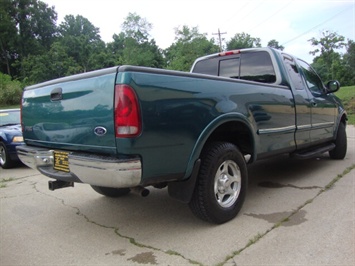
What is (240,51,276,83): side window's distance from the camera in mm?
4586

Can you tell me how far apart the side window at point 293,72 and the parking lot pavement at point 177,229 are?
1.43 meters

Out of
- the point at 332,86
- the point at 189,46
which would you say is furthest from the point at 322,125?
the point at 189,46

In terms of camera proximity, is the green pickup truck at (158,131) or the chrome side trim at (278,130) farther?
the chrome side trim at (278,130)

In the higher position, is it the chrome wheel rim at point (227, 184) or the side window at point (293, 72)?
the side window at point (293, 72)

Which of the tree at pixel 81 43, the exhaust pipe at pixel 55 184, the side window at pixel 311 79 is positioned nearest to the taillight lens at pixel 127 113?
the exhaust pipe at pixel 55 184

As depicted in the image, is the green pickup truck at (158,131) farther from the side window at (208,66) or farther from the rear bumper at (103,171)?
the side window at (208,66)

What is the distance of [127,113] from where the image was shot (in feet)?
8.14

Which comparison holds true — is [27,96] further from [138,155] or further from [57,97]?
[138,155]

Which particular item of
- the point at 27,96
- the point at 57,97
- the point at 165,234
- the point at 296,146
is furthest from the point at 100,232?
the point at 296,146

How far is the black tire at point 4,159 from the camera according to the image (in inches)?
281

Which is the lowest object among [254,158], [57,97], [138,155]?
[254,158]

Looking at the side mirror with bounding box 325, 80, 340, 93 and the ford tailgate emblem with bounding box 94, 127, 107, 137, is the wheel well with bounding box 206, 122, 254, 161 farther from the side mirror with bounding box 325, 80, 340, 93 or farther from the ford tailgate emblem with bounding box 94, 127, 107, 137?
the side mirror with bounding box 325, 80, 340, 93

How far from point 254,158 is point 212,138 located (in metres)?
0.69

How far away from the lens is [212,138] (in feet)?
11.0
